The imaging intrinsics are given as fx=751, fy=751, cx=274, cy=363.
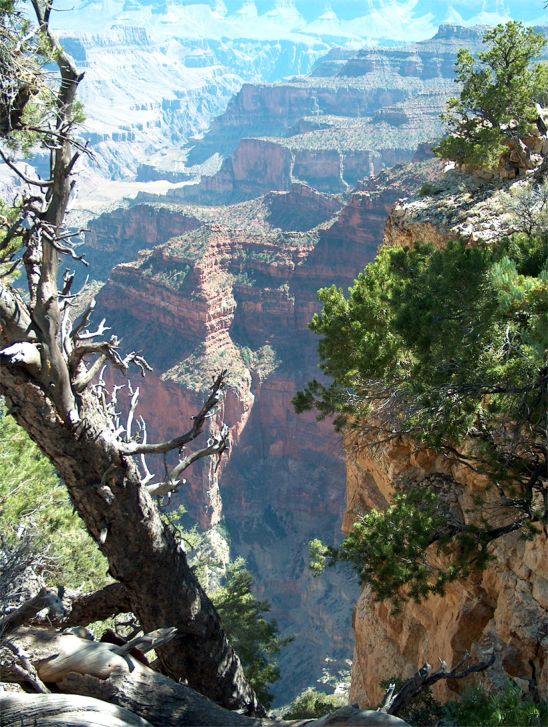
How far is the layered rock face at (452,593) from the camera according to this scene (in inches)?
276

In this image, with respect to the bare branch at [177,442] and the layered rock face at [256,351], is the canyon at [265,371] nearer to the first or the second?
the layered rock face at [256,351]

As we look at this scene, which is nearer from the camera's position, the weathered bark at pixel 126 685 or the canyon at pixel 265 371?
the weathered bark at pixel 126 685

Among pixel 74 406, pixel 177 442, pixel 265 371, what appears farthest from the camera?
pixel 265 371

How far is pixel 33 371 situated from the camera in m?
5.19

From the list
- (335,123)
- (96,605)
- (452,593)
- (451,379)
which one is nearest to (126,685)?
(96,605)

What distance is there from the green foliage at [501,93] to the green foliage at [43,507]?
8.95 metres

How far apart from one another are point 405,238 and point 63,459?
883cm

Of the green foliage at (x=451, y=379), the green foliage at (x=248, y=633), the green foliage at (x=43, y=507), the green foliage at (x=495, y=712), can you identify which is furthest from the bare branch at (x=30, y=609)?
the green foliage at (x=248, y=633)

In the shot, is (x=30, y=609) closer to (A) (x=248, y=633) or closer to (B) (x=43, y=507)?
(B) (x=43, y=507)

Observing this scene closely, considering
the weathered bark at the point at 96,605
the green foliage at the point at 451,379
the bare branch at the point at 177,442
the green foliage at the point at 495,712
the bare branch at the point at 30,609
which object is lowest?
the green foliage at the point at 495,712

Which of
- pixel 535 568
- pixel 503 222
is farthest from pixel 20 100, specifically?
pixel 503 222

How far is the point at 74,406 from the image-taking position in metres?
5.38

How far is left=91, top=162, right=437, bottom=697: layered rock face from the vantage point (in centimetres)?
4638

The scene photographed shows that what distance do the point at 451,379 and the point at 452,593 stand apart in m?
3.57
